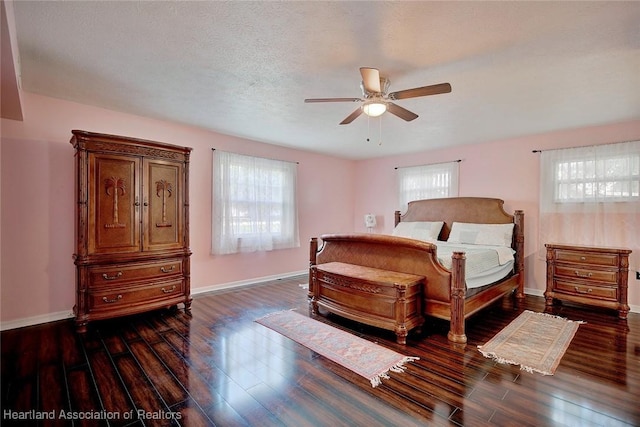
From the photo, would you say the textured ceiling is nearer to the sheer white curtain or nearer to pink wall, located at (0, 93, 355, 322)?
pink wall, located at (0, 93, 355, 322)

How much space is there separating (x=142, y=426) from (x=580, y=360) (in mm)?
3245

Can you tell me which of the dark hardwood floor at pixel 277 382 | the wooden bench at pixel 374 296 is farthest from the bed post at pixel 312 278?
the dark hardwood floor at pixel 277 382

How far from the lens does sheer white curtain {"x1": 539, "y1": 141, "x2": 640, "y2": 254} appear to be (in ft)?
12.7

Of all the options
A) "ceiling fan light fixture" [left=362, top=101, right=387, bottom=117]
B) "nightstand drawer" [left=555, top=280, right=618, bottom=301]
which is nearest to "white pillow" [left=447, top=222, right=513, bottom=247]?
"nightstand drawer" [left=555, top=280, right=618, bottom=301]

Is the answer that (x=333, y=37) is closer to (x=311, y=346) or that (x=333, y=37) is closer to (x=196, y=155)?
(x=311, y=346)

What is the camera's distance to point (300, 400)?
1940 mm

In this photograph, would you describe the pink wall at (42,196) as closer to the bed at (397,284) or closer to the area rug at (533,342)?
the bed at (397,284)

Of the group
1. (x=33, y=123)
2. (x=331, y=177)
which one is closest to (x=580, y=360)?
(x=331, y=177)

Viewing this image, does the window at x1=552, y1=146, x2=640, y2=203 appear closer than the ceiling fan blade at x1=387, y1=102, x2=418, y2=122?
No

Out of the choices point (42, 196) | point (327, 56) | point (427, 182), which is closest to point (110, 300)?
point (42, 196)

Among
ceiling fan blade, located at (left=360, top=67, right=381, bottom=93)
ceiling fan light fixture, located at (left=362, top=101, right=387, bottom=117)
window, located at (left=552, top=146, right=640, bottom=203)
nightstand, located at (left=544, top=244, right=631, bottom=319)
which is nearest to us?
ceiling fan blade, located at (left=360, top=67, right=381, bottom=93)

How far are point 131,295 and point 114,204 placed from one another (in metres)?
1.00

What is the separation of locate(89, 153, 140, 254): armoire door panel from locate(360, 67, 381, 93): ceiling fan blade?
2.62 meters

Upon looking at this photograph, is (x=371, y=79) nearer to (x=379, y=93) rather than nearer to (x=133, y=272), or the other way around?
(x=379, y=93)
